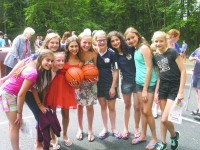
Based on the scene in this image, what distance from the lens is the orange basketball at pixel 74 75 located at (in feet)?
13.7

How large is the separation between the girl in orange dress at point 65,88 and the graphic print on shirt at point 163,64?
137cm

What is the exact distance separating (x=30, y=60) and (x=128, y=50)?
179cm

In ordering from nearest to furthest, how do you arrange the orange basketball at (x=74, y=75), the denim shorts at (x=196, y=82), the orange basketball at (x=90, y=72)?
1. the orange basketball at (x=74, y=75)
2. the orange basketball at (x=90, y=72)
3. the denim shorts at (x=196, y=82)

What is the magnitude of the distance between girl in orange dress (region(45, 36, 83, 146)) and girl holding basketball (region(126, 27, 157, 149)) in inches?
39.2

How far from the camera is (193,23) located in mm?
28078

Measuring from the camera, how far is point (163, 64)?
13.7 feet

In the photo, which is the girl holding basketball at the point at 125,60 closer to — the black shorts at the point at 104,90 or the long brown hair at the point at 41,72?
the black shorts at the point at 104,90

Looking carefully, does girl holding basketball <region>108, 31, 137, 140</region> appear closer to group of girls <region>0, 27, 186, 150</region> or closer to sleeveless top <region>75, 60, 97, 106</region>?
group of girls <region>0, 27, 186, 150</region>

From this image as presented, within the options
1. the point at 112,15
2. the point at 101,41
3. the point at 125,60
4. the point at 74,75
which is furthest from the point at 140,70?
the point at 112,15

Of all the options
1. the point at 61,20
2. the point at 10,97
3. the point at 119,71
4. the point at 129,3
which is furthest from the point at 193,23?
the point at 10,97

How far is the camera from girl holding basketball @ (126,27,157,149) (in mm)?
4254

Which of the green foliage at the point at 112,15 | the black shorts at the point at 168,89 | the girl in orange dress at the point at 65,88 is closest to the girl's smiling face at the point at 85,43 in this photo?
the girl in orange dress at the point at 65,88

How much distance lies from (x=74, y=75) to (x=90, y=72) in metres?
0.35

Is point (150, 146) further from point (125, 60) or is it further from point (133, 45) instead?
point (133, 45)
